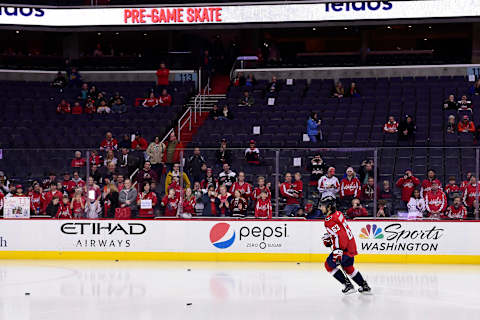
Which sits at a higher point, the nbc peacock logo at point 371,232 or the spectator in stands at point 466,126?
the spectator in stands at point 466,126

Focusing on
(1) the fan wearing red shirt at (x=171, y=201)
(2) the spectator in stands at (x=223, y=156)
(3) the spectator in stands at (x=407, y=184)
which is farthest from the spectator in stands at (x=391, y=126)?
(1) the fan wearing red shirt at (x=171, y=201)

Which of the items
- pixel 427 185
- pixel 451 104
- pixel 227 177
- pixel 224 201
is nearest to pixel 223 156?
pixel 227 177

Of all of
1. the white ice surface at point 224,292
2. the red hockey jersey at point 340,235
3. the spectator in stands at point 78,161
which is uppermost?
the spectator in stands at point 78,161

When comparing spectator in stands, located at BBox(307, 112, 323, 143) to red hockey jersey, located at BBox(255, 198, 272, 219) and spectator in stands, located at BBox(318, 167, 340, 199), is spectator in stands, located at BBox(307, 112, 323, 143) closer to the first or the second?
spectator in stands, located at BBox(318, 167, 340, 199)

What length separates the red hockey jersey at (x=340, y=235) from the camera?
502 inches

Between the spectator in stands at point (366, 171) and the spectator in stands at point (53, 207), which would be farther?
the spectator in stands at point (53, 207)

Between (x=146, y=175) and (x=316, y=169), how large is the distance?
12.3ft

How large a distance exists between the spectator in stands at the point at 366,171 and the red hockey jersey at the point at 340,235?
14.8 ft

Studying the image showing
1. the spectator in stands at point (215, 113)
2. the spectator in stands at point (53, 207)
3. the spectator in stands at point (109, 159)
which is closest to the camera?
the spectator in stands at point (53, 207)

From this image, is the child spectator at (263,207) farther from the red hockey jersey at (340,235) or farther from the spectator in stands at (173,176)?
the red hockey jersey at (340,235)

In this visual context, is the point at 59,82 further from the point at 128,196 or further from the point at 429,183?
the point at 429,183

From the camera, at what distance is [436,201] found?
55.8 feet

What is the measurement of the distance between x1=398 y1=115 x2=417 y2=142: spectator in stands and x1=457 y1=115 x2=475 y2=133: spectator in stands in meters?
1.26

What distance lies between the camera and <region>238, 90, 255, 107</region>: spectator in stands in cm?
2605
